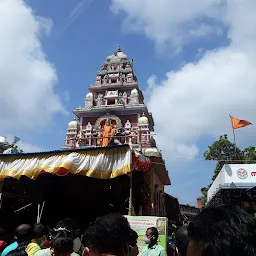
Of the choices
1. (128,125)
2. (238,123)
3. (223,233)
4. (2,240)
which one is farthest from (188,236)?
(128,125)

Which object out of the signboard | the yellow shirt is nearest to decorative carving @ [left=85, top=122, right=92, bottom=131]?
the signboard

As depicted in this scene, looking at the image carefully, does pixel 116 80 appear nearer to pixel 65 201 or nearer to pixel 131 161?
pixel 65 201

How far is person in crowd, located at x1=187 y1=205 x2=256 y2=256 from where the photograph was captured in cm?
106

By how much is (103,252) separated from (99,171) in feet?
19.9

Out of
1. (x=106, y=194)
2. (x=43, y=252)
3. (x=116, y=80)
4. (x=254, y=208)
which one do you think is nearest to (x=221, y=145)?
(x=116, y=80)

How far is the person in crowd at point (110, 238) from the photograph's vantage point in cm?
192

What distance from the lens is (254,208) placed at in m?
15.4

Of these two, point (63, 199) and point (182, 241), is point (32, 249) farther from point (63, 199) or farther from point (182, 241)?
point (63, 199)

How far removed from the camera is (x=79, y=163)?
316 inches

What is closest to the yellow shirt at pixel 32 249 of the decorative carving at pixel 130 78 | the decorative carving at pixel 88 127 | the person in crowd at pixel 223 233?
the person in crowd at pixel 223 233

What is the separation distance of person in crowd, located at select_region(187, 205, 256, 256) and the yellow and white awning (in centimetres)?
656

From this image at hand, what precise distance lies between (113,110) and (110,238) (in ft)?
80.6

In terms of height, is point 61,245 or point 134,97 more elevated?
point 134,97

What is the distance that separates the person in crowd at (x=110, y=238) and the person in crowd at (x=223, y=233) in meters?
0.88
